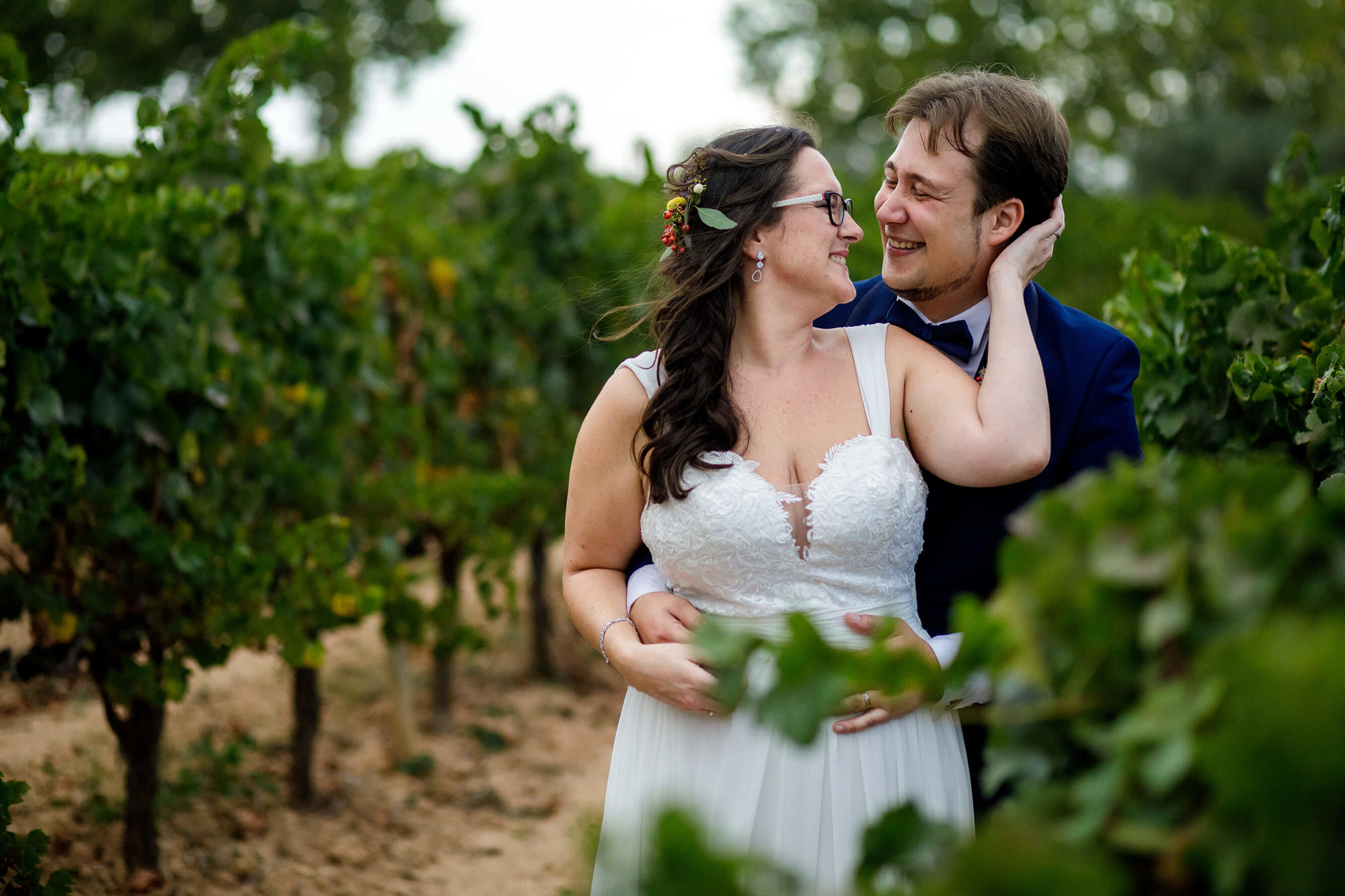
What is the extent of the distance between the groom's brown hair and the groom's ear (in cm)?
1

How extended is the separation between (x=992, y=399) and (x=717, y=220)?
0.78 metres

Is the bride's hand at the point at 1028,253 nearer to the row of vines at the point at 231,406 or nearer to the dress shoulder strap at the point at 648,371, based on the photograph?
the dress shoulder strap at the point at 648,371

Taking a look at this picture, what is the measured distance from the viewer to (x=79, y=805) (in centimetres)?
430

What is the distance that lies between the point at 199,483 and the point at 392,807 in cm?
194

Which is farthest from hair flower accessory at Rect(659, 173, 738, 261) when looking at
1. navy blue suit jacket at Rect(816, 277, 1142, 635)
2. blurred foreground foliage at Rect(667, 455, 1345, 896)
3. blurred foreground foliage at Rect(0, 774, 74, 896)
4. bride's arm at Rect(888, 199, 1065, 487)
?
blurred foreground foliage at Rect(0, 774, 74, 896)

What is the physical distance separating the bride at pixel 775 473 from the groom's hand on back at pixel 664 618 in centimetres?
5

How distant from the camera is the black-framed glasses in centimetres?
257

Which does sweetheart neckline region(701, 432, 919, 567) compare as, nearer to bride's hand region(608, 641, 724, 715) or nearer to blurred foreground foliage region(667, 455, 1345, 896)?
bride's hand region(608, 641, 724, 715)

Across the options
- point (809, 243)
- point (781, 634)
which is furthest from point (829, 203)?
point (781, 634)

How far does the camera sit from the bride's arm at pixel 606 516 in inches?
98.7

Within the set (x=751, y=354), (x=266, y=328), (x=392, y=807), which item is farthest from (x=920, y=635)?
(x=392, y=807)

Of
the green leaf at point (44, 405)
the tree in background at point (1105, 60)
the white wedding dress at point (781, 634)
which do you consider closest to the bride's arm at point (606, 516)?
the white wedding dress at point (781, 634)

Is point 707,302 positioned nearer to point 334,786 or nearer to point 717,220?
point 717,220

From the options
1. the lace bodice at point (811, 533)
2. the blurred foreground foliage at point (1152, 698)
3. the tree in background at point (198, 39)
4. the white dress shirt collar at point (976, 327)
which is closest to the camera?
the blurred foreground foliage at point (1152, 698)
